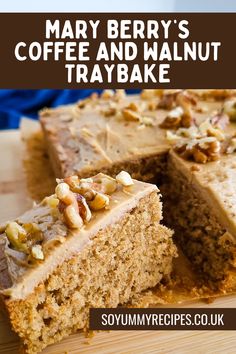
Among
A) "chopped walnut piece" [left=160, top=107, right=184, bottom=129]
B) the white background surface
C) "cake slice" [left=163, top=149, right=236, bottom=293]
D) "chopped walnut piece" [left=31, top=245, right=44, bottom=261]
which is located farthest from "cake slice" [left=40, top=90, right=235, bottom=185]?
"chopped walnut piece" [left=31, top=245, right=44, bottom=261]

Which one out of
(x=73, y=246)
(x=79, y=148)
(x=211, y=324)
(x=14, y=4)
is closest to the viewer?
(x=73, y=246)

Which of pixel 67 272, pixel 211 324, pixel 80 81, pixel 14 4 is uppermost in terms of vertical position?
pixel 14 4

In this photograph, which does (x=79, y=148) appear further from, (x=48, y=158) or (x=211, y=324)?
(x=211, y=324)

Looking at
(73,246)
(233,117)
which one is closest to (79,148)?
(233,117)

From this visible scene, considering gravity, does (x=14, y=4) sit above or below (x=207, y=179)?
above

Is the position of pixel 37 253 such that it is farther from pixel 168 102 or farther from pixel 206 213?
pixel 168 102

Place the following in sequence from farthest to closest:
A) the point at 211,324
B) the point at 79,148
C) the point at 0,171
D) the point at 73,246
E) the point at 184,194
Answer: the point at 0,171 < the point at 79,148 < the point at 184,194 < the point at 211,324 < the point at 73,246
